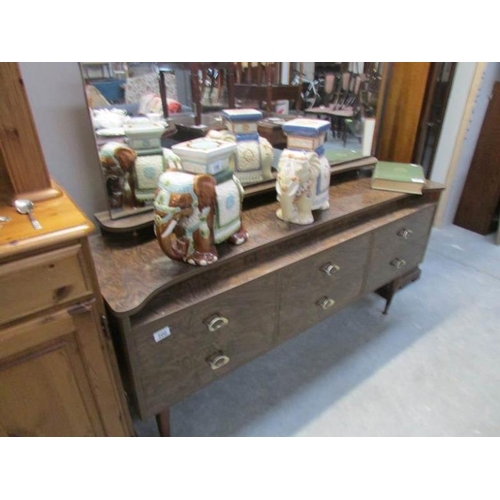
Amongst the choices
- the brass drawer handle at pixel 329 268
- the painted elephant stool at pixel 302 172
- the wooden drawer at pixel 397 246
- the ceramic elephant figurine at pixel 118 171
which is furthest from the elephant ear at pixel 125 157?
the wooden drawer at pixel 397 246

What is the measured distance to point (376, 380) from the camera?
153 cm

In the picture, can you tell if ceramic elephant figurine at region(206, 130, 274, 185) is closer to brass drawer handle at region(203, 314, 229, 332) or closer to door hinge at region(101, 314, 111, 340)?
brass drawer handle at region(203, 314, 229, 332)

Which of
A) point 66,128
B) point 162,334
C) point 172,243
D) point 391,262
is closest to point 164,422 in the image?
point 162,334

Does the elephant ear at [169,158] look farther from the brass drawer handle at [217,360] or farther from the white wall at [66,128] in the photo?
the brass drawer handle at [217,360]

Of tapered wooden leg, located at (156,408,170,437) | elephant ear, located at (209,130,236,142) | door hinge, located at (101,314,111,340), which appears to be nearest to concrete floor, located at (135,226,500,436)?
tapered wooden leg, located at (156,408,170,437)

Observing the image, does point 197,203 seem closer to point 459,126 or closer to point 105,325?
point 105,325

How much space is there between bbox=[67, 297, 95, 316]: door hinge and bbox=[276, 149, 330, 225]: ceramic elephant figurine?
686 mm

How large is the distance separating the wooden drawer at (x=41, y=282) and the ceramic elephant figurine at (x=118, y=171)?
0.43 meters

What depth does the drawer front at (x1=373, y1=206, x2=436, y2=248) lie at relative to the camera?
1486mm

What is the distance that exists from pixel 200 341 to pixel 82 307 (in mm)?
376

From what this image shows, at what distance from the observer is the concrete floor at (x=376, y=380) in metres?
1.33

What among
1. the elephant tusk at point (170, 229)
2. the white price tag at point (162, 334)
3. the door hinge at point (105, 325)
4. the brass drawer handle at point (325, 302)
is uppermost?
the elephant tusk at point (170, 229)

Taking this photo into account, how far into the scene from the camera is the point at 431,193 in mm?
1666

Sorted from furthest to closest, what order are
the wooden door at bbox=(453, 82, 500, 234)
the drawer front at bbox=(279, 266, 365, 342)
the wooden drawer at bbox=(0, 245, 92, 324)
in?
the wooden door at bbox=(453, 82, 500, 234), the drawer front at bbox=(279, 266, 365, 342), the wooden drawer at bbox=(0, 245, 92, 324)
